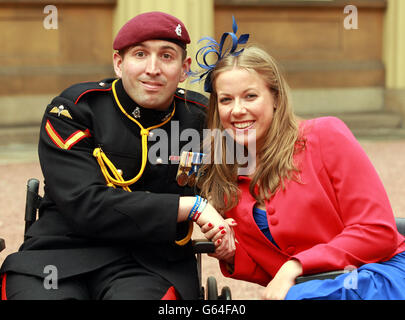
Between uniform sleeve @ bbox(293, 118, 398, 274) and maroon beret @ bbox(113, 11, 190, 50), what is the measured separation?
785mm

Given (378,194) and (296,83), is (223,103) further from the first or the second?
(296,83)

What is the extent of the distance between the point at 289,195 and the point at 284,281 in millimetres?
385

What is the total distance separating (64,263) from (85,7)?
795cm

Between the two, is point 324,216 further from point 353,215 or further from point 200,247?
point 200,247

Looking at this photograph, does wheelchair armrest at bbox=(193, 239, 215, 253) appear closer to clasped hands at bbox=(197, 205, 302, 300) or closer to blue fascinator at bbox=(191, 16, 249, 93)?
clasped hands at bbox=(197, 205, 302, 300)

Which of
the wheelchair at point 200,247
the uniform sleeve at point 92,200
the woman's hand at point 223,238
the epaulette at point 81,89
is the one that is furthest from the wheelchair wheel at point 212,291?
the epaulette at point 81,89

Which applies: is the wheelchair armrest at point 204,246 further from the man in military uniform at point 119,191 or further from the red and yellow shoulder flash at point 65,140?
the red and yellow shoulder flash at point 65,140

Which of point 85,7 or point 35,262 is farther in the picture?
point 85,7

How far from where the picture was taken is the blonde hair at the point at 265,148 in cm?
271

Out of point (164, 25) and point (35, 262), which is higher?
point (164, 25)

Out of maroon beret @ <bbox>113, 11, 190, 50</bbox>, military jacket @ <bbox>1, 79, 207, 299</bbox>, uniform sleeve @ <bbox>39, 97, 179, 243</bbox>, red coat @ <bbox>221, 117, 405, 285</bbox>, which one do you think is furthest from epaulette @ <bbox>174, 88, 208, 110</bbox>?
uniform sleeve @ <bbox>39, 97, 179, 243</bbox>

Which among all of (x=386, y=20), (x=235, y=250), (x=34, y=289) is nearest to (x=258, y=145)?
(x=235, y=250)

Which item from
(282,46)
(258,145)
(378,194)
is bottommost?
(378,194)

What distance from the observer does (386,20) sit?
38.4 feet
